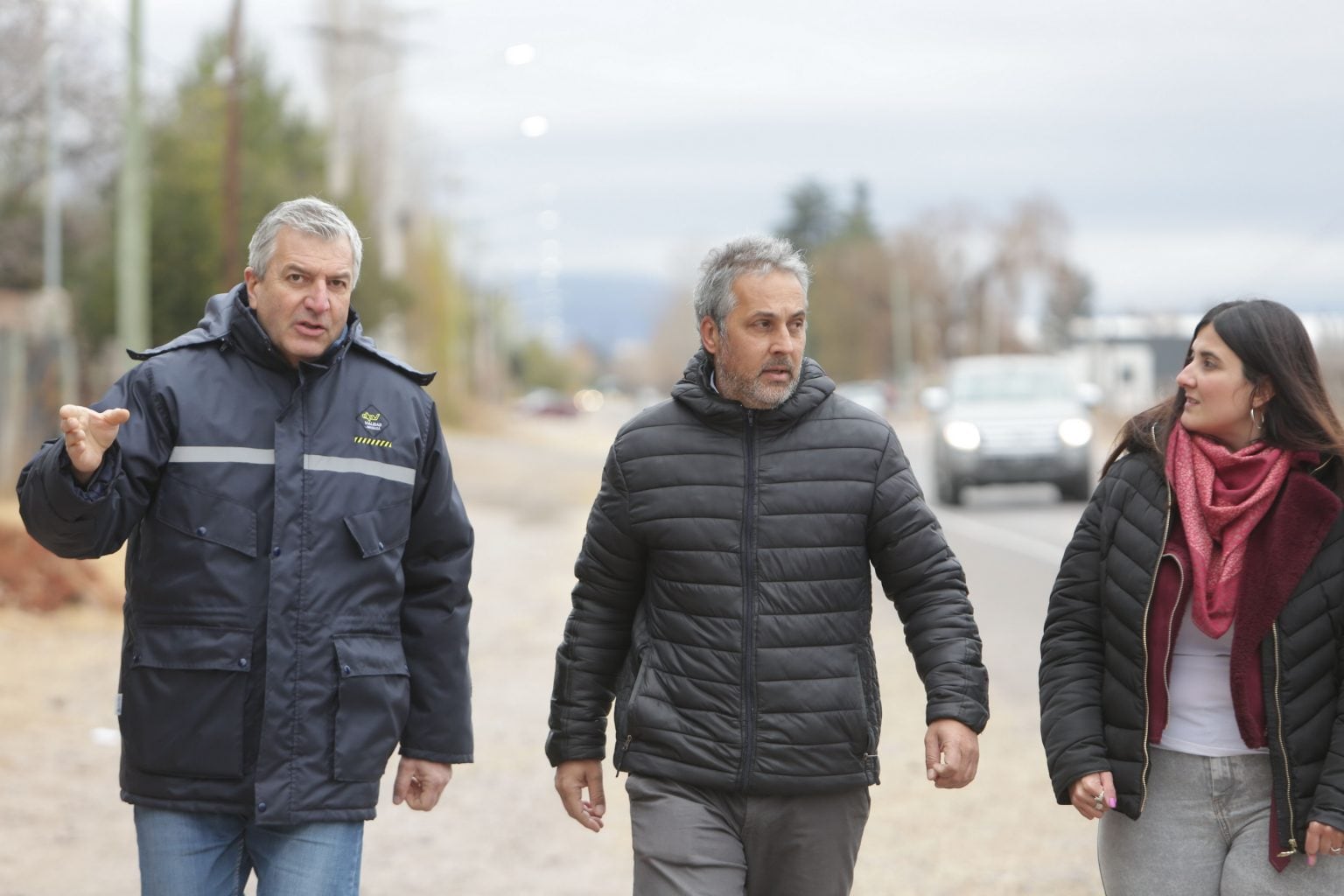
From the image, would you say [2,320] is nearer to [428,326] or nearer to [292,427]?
[292,427]

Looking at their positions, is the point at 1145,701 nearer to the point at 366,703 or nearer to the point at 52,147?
the point at 366,703

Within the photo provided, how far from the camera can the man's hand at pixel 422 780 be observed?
4750 mm

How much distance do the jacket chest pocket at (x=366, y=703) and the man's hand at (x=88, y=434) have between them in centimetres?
65

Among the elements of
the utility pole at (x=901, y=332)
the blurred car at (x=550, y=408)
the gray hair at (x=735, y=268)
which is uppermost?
the gray hair at (x=735, y=268)

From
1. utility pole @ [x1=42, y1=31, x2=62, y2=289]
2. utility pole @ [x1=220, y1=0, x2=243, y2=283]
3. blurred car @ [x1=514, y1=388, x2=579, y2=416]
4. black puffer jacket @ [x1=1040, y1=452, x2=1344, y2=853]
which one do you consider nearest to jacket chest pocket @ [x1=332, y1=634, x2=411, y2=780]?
black puffer jacket @ [x1=1040, y1=452, x2=1344, y2=853]

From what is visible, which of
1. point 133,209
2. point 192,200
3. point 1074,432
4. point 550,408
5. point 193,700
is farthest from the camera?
point 550,408

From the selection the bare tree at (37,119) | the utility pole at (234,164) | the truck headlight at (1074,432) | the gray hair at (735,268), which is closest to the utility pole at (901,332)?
the bare tree at (37,119)

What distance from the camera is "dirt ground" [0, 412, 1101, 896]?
24.8 feet

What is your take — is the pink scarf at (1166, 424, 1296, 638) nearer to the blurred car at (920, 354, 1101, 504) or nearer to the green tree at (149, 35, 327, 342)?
the blurred car at (920, 354, 1101, 504)

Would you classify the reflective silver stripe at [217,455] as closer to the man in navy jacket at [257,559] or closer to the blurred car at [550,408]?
the man in navy jacket at [257,559]

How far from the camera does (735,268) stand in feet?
15.5

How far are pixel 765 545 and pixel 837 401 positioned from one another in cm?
44

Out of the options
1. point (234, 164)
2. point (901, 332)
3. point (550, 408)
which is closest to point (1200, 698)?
point (234, 164)

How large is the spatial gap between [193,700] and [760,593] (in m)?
1.25
